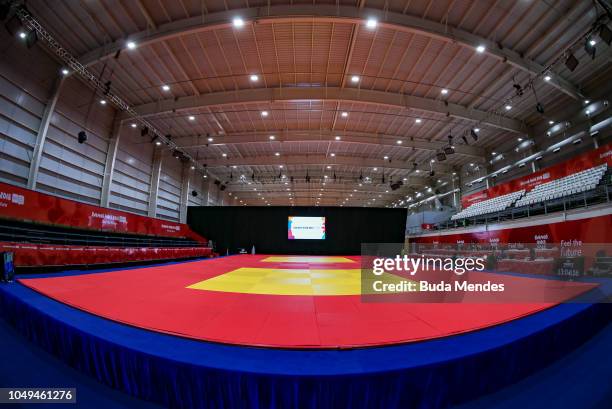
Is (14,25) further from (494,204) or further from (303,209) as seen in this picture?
(494,204)

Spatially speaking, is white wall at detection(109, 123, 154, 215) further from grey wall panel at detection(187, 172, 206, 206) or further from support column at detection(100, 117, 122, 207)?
grey wall panel at detection(187, 172, 206, 206)

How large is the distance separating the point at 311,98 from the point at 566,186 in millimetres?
13872

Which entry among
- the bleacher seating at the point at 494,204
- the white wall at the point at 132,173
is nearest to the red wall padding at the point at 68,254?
the white wall at the point at 132,173

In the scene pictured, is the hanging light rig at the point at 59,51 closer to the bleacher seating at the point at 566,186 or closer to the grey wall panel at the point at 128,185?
the grey wall panel at the point at 128,185

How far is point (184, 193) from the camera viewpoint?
2098cm

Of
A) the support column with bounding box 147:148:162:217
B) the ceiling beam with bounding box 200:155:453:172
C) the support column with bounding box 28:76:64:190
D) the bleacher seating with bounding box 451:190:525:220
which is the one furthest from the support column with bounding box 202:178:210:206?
the bleacher seating with bounding box 451:190:525:220

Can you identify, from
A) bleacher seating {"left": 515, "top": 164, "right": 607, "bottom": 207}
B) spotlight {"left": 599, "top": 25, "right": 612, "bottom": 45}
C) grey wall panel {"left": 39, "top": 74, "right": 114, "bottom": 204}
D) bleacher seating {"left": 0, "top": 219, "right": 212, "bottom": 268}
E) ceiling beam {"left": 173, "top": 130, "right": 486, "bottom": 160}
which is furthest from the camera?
ceiling beam {"left": 173, "top": 130, "right": 486, "bottom": 160}

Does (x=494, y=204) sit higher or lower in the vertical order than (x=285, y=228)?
higher

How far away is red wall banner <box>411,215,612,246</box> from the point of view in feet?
28.7

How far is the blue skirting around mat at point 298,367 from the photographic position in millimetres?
1435

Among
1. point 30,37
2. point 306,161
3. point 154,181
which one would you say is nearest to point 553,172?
point 306,161

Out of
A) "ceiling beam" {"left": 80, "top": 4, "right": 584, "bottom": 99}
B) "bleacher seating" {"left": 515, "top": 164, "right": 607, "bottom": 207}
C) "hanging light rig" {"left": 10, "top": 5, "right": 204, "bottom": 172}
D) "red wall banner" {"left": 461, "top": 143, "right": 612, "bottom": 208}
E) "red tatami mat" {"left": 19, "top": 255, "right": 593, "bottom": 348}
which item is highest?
"ceiling beam" {"left": 80, "top": 4, "right": 584, "bottom": 99}

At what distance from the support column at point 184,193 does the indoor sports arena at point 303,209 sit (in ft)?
0.47

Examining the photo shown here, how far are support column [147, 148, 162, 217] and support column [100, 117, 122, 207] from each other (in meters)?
3.29
